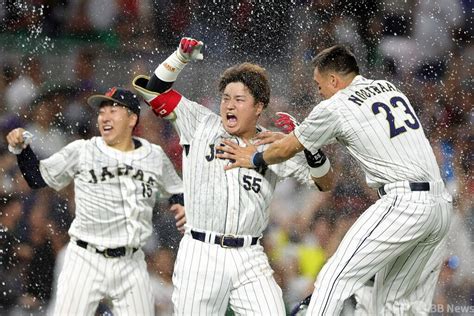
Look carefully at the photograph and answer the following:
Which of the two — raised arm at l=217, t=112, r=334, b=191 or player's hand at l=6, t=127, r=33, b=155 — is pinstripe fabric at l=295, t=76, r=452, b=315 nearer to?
raised arm at l=217, t=112, r=334, b=191

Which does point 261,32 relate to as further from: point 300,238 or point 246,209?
point 246,209

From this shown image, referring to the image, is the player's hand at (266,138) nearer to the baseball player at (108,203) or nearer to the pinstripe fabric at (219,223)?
the pinstripe fabric at (219,223)

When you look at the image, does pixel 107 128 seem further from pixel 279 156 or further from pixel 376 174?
pixel 376 174

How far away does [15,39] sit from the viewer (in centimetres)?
840

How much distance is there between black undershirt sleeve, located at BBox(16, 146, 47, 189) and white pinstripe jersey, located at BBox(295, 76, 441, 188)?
1737 mm

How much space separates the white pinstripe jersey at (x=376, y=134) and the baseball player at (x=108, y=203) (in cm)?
135

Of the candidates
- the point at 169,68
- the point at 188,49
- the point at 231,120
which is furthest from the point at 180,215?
the point at 188,49

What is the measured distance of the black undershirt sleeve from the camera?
5863mm

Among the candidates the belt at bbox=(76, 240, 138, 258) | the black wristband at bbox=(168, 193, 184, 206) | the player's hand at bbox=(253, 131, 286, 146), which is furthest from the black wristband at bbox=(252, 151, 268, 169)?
the belt at bbox=(76, 240, 138, 258)

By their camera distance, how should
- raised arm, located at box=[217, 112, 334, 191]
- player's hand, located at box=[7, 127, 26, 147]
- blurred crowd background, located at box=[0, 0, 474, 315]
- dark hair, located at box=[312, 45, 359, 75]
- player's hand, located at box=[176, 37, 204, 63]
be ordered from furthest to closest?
blurred crowd background, located at box=[0, 0, 474, 315], player's hand, located at box=[7, 127, 26, 147], dark hair, located at box=[312, 45, 359, 75], player's hand, located at box=[176, 37, 204, 63], raised arm, located at box=[217, 112, 334, 191]

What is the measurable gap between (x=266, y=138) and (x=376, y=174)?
632 millimetres

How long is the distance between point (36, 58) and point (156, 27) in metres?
1.06

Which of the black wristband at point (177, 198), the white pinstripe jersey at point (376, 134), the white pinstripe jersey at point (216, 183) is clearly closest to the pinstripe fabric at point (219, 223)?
the white pinstripe jersey at point (216, 183)

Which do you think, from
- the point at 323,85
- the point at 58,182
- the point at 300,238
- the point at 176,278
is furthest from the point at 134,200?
the point at 300,238
